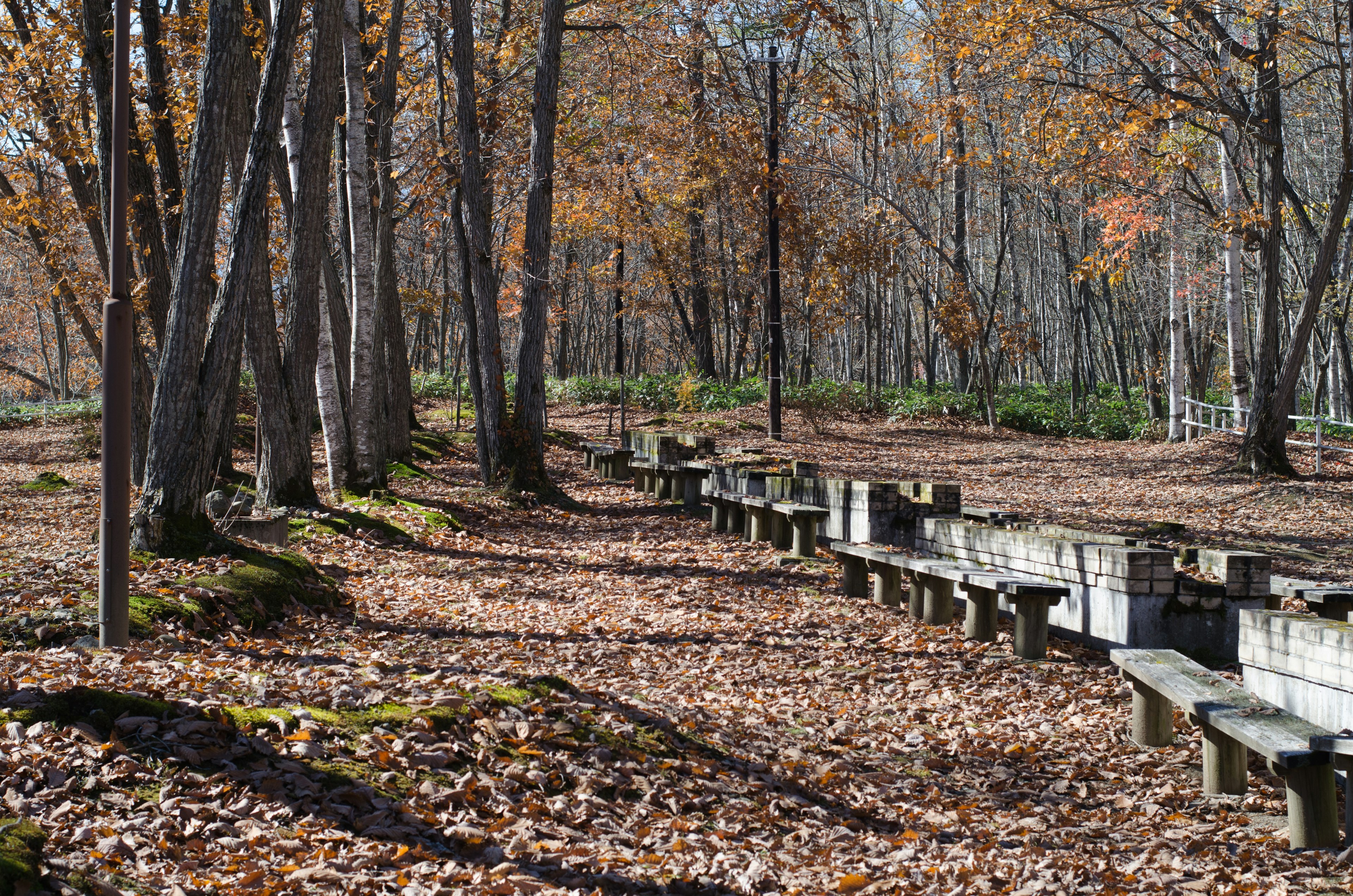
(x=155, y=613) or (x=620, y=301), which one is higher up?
(x=620, y=301)

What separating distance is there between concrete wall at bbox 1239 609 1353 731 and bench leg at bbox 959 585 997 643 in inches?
72.2

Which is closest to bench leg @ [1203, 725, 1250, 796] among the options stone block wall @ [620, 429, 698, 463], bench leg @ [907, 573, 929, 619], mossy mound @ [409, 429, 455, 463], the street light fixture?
bench leg @ [907, 573, 929, 619]

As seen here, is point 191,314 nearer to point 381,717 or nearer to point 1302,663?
point 381,717

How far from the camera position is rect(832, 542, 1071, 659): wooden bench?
20.1ft

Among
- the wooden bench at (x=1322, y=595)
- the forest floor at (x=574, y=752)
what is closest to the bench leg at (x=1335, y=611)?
the wooden bench at (x=1322, y=595)

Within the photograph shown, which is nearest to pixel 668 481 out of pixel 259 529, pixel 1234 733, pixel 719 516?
pixel 719 516

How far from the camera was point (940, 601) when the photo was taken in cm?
706

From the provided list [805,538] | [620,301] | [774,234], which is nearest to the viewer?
[805,538]

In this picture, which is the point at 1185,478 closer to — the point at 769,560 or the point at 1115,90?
the point at 1115,90

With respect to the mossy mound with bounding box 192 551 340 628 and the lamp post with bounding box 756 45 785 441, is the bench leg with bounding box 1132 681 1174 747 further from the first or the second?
the lamp post with bounding box 756 45 785 441

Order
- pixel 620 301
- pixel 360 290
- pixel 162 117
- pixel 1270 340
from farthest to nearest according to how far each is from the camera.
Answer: pixel 620 301, pixel 1270 340, pixel 360 290, pixel 162 117

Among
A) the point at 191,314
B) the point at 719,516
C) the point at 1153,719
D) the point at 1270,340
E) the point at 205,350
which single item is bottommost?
the point at 1153,719

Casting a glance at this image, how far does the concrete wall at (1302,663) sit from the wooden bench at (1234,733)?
148 millimetres

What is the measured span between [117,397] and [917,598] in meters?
5.44
